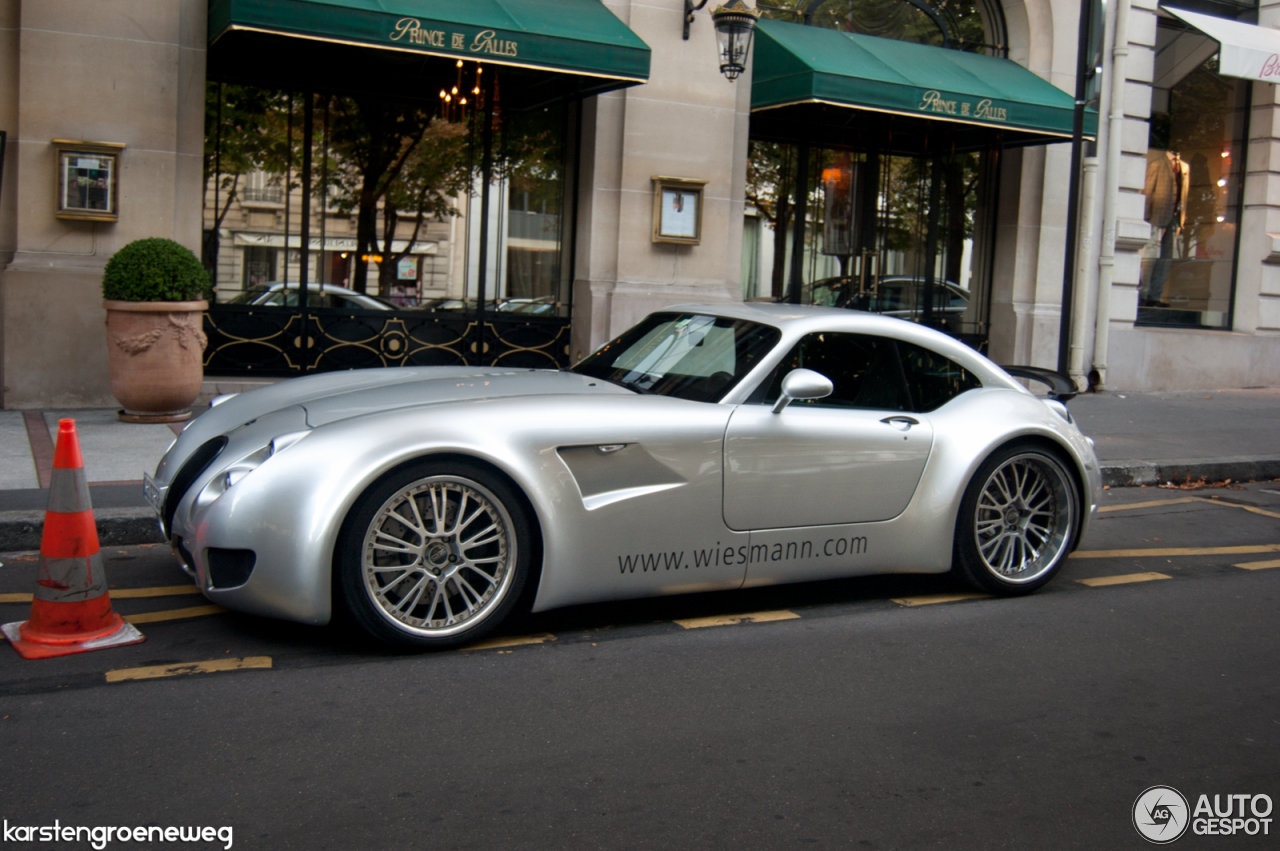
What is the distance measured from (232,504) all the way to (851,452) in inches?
95.3

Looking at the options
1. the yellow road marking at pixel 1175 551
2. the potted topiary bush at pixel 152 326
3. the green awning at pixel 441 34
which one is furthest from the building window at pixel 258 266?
the yellow road marking at pixel 1175 551

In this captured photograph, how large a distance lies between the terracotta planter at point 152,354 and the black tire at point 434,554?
526 cm

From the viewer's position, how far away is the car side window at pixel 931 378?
5.24 metres

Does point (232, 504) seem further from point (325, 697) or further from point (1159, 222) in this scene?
point (1159, 222)

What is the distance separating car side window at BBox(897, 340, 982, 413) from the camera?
5.24m

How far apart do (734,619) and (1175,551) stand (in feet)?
10.1

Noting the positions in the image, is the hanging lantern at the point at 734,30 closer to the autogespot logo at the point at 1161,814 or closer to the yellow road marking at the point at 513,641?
the yellow road marking at the point at 513,641

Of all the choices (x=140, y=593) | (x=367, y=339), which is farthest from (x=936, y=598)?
(x=367, y=339)

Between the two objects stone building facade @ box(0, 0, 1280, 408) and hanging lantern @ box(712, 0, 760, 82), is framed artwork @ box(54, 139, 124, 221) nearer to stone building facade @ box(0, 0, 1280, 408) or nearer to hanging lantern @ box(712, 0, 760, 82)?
stone building facade @ box(0, 0, 1280, 408)

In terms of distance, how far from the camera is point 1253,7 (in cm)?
1622

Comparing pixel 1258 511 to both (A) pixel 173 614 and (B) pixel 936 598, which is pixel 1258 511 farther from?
(A) pixel 173 614

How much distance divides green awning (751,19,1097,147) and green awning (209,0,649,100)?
77.9 inches

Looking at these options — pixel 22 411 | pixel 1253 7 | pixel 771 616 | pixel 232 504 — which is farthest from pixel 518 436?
pixel 1253 7

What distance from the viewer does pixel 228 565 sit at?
393 cm
